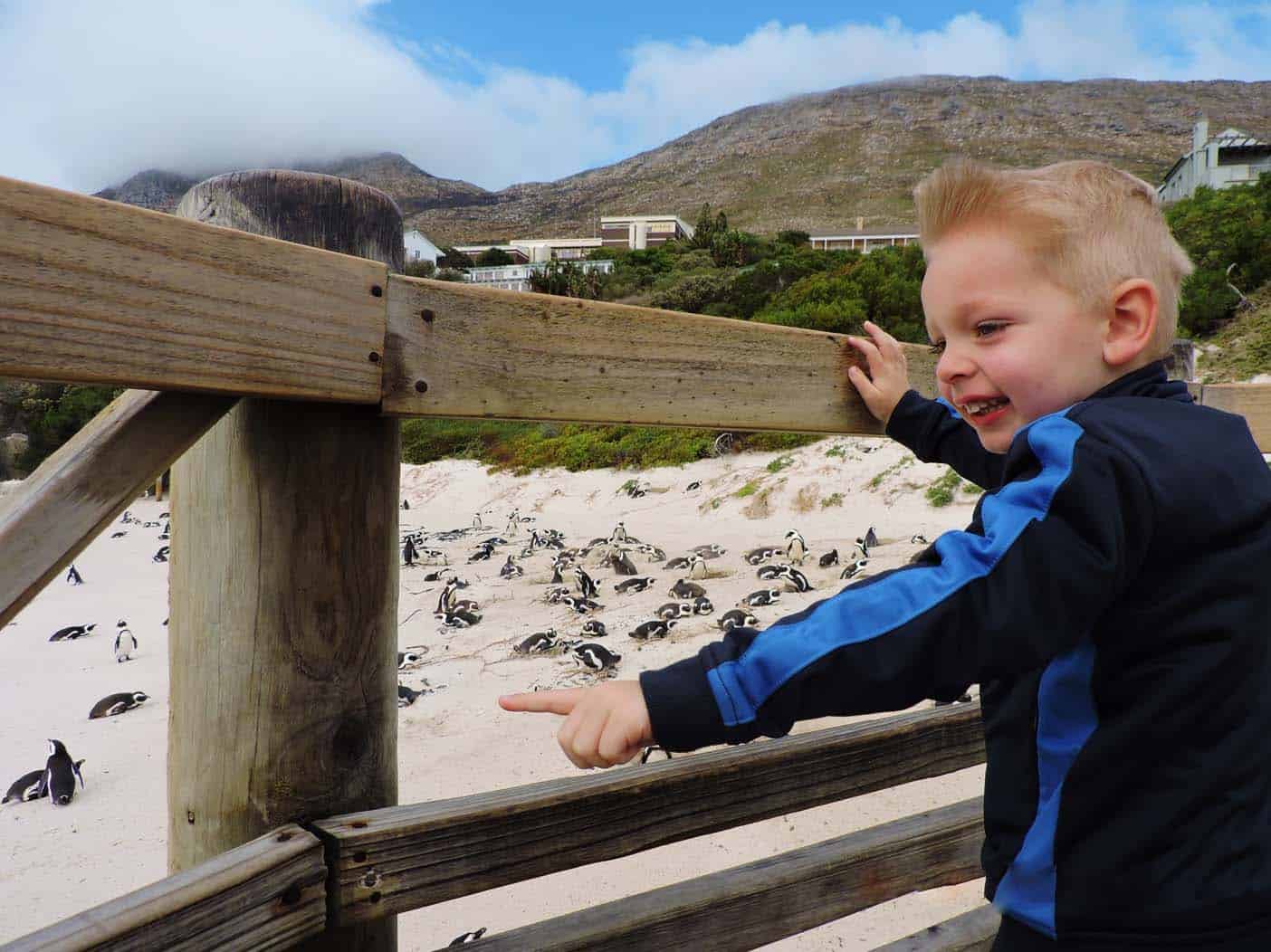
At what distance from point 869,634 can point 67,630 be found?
12133 mm

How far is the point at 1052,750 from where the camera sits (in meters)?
1.24

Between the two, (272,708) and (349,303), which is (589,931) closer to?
(272,708)

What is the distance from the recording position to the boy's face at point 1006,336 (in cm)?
137

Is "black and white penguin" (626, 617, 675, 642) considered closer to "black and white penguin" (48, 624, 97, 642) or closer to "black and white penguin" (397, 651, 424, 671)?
"black and white penguin" (397, 651, 424, 671)

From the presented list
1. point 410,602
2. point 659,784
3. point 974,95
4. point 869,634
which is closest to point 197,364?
point 869,634

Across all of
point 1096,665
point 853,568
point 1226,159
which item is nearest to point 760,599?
point 853,568

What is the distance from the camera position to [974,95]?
139750 mm

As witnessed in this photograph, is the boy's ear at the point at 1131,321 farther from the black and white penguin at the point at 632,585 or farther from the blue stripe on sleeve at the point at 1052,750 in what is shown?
the black and white penguin at the point at 632,585

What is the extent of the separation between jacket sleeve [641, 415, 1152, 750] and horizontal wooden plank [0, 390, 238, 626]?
0.77 meters

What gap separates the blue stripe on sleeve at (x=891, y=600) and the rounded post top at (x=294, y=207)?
1.00 meters

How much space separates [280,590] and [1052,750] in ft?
4.07

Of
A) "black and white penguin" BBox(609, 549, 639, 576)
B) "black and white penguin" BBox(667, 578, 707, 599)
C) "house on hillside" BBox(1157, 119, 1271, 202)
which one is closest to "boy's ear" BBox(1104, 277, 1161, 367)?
"black and white penguin" BBox(667, 578, 707, 599)

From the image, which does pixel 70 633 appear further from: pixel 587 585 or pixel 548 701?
pixel 548 701

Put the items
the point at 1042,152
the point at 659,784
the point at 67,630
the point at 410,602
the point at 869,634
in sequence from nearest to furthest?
the point at 869,634, the point at 659,784, the point at 67,630, the point at 410,602, the point at 1042,152
